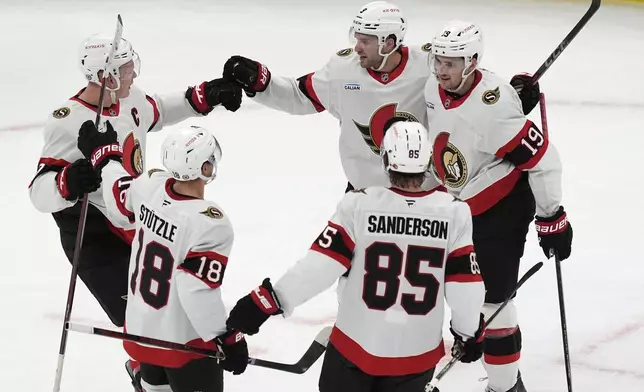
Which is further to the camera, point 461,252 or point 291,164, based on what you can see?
point 291,164

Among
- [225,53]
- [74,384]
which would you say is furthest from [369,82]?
[225,53]

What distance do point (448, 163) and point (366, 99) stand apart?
0.35 m

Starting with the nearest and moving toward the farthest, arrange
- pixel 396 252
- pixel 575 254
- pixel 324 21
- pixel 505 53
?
pixel 396 252
pixel 575 254
pixel 505 53
pixel 324 21

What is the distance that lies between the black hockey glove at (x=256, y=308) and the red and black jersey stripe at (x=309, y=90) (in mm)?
1113

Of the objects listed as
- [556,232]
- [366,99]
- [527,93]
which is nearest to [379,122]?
[366,99]

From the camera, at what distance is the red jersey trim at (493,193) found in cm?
318

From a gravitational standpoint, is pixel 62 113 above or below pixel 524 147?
above

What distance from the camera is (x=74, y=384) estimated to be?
3475 mm

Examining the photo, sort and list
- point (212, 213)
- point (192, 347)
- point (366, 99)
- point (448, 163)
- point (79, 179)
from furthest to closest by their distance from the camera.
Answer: point (366, 99) → point (448, 163) → point (79, 179) → point (192, 347) → point (212, 213)

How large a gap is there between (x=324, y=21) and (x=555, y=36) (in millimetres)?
1742

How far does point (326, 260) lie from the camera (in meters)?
2.44

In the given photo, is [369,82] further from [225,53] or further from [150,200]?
[225,53]

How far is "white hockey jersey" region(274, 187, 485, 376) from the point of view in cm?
245

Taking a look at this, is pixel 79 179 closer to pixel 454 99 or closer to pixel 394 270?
pixel 394 270
